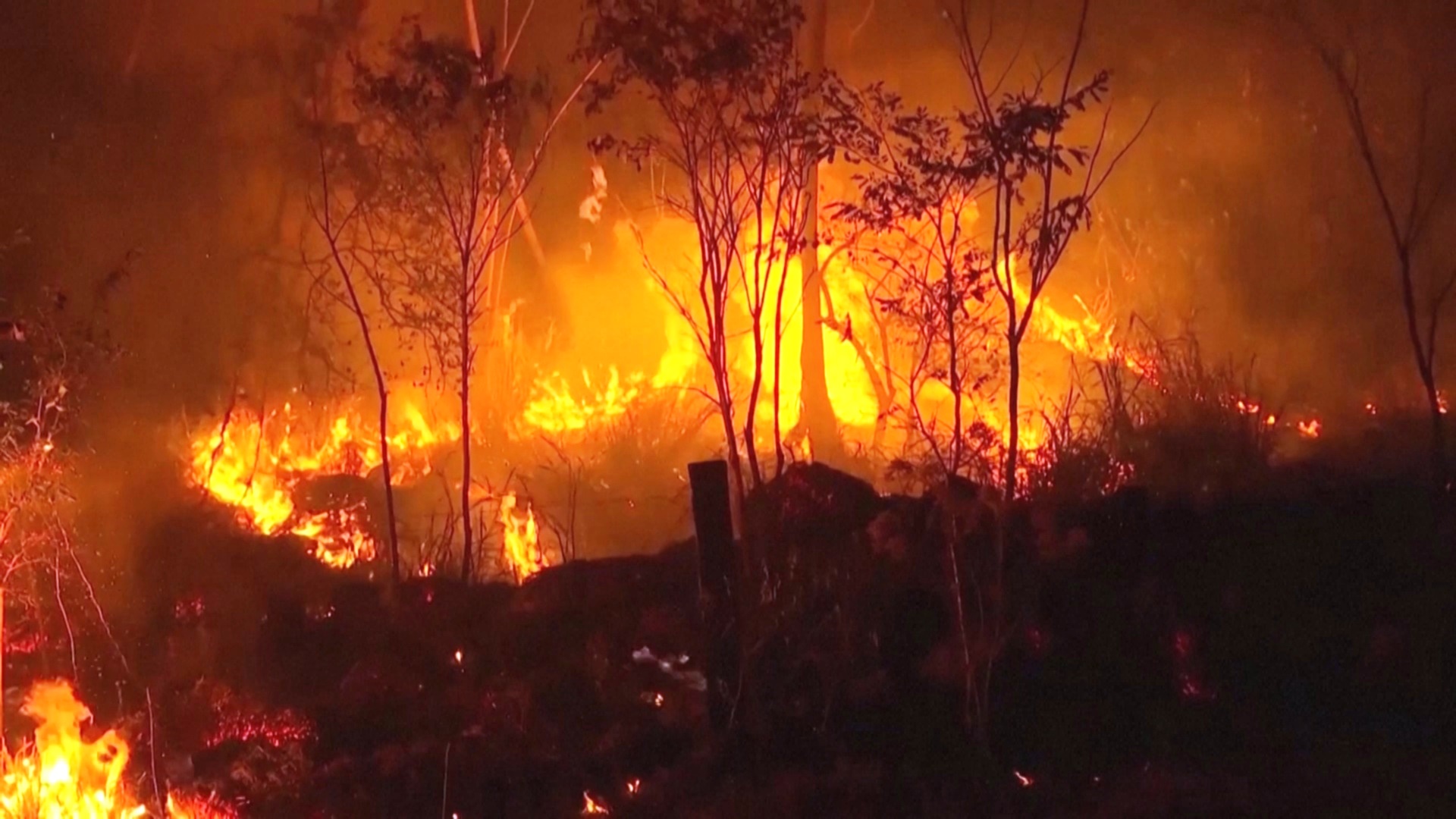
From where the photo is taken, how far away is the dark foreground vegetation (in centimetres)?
553

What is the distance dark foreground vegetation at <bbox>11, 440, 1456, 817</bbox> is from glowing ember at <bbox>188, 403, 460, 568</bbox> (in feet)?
5.19

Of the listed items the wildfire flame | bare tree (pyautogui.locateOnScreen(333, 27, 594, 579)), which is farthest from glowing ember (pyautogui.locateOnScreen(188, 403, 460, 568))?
the wildfire flame

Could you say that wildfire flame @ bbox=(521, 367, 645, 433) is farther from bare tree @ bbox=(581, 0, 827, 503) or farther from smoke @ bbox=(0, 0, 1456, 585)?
bare tree @ bbox=(581, 0, 827, 503)

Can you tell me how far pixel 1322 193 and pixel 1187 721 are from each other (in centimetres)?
574

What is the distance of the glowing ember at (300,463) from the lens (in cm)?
931

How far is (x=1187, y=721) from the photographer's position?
19.2ft

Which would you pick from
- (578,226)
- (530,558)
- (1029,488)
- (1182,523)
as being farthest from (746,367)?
(1182,523)

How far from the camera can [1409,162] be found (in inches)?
359

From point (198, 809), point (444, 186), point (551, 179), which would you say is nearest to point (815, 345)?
point (551, 179)

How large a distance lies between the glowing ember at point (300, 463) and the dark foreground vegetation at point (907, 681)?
1.58m

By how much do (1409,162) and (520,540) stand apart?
7.57 meters

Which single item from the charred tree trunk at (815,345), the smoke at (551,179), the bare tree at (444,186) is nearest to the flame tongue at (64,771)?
the smoke at (551,179)

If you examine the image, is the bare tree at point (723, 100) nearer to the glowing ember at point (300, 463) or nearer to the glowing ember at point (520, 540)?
the glowing ember at point (520, 540)

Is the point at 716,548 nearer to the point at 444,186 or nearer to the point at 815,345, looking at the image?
the point at 444,186
